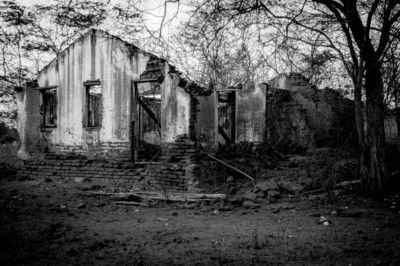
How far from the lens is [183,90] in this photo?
361 inches

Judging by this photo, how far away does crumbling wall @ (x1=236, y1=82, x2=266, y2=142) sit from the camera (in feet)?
46.8

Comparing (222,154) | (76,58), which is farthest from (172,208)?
(76,58)

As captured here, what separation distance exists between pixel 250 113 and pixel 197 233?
999 centimetres

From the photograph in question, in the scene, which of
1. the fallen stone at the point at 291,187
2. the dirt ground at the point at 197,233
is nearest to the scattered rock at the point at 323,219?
the dirt ground at the point at 197,233

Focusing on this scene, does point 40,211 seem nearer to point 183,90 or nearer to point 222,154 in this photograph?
point 183,90

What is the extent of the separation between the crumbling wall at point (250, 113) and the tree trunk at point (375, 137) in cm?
717

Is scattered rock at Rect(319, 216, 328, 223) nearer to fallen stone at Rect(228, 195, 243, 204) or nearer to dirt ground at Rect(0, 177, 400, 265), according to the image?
dirt ground at Rect(0, 177, 400, 265)

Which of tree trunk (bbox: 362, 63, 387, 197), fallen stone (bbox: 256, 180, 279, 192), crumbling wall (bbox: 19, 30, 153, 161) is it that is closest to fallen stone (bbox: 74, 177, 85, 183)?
crumbling wall (bbox: 19, 30, 153, 161)

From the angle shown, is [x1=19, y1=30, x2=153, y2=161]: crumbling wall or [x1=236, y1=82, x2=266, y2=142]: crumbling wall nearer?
[x1=19, y1=30, x2=153, y2=161]: crumbling wall

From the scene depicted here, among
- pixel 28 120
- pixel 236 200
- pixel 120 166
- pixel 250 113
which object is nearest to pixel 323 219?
pixel 236 200

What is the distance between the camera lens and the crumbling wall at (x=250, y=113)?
46.8 ft

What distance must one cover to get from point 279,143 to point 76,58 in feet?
27.6

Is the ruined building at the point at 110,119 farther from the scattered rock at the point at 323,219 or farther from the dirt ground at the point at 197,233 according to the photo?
the scattered rock at the point at 323,219

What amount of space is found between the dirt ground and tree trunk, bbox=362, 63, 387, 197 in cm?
47
